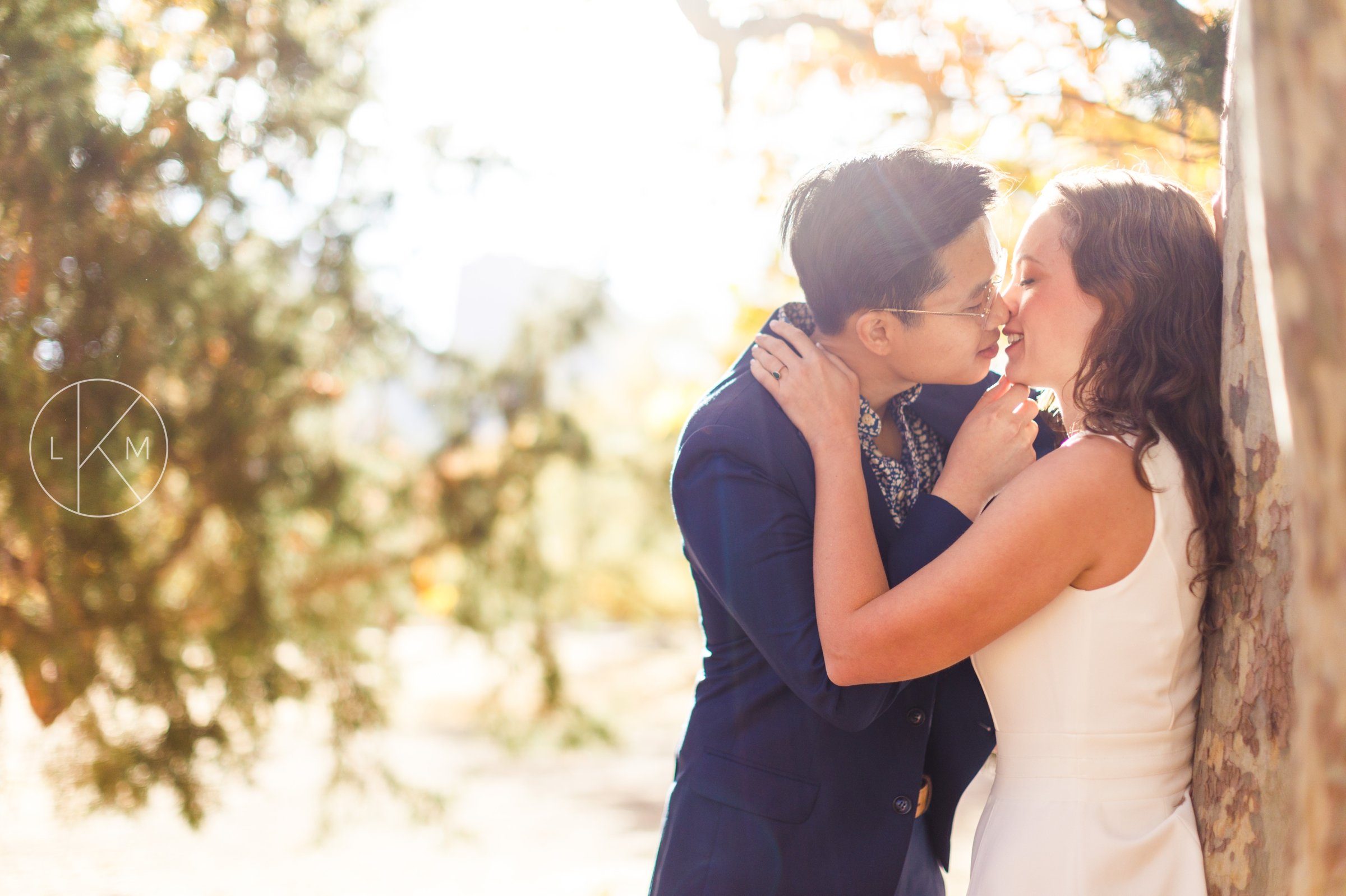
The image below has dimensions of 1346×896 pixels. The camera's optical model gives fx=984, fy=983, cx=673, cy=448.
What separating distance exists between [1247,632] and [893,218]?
0.96 meters

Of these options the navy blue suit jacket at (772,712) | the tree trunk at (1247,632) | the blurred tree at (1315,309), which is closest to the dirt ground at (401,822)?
the navy blue suit jacket at (772,712)

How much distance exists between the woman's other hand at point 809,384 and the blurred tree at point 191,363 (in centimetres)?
281

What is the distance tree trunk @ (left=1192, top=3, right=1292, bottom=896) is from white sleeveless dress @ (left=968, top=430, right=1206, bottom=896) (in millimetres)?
56

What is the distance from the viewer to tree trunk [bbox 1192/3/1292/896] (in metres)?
1.45

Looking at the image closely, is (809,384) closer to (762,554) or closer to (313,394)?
(762,554)

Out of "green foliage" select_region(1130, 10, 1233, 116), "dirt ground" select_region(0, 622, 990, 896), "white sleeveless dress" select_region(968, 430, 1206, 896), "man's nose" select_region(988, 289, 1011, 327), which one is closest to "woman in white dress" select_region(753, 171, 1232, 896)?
"white sleeveless dress" select_region(968, 430, 1206, 896)

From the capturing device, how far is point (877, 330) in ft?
6.64

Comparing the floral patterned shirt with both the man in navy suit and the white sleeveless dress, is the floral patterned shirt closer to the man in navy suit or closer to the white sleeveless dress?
the man in navy suit

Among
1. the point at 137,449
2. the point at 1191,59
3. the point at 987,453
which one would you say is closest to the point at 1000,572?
the point at 987,453

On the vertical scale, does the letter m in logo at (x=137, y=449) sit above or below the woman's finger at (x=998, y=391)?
below

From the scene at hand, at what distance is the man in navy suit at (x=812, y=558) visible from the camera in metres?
1.75

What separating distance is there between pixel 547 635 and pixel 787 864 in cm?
457

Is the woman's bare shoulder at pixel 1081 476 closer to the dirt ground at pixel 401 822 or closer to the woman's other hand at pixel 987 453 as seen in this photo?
the woman's other hand at pixel 987 453

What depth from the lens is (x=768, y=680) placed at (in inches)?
74.2
